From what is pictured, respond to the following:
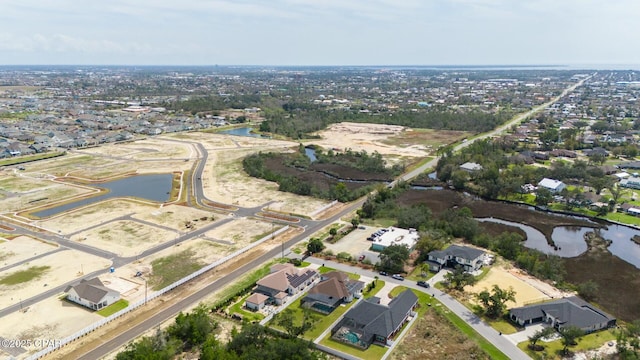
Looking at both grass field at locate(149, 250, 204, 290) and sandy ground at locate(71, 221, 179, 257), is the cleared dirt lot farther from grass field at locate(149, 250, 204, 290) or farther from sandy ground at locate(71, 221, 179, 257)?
grass field at locate(149, 250, 204, 290)

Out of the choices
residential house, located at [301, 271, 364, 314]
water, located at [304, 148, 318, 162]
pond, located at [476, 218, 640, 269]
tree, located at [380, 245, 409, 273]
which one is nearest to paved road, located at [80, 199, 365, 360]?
residential house, located at [301, 271, 364, 314]

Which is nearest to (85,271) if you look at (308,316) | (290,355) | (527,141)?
(308,316)

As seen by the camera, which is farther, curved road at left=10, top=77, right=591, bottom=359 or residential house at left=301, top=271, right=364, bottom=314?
residential house at left=301, top=271, right=364, bottom=314

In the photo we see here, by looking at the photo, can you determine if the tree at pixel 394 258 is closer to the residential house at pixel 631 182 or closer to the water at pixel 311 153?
the residential house at pixel 631 182

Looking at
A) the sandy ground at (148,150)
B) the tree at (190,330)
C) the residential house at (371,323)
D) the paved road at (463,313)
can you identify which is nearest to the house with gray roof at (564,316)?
the paved road at (463,313)

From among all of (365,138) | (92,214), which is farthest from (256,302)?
(365,138)

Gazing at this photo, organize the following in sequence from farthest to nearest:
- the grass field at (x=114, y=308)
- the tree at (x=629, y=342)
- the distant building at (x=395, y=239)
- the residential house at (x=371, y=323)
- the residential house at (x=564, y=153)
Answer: the residential house at (x=564, y=153), the distant building at (x=395, y=239), the grass field at (x=114, y=308), the residential house at (x=371, y=323), the tree at (x=629, y=342)

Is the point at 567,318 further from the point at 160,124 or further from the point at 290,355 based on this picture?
the point at 160,124
